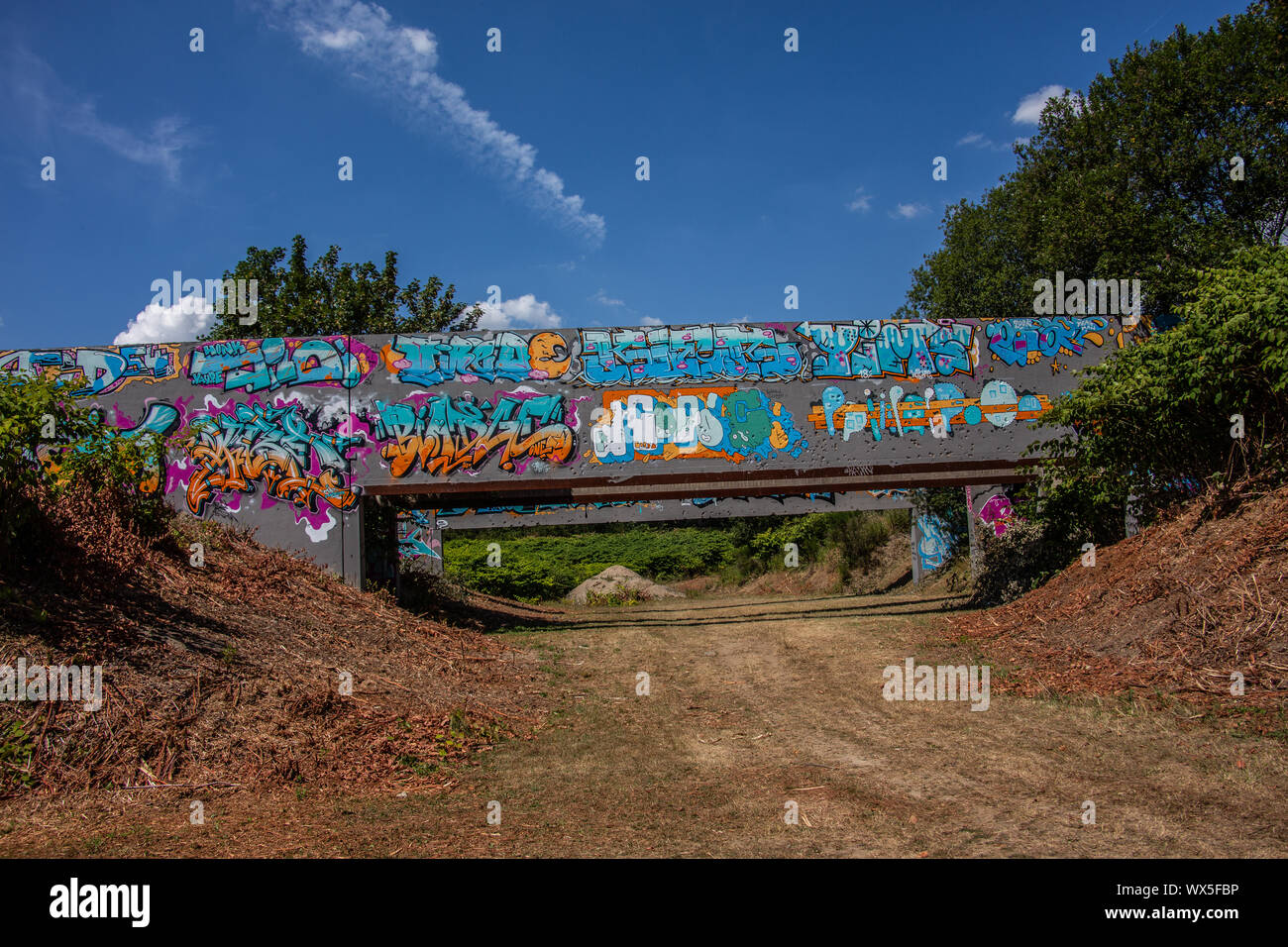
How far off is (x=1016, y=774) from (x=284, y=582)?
9.84 m

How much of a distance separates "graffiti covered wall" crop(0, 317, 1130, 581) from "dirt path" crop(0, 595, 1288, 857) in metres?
6.31

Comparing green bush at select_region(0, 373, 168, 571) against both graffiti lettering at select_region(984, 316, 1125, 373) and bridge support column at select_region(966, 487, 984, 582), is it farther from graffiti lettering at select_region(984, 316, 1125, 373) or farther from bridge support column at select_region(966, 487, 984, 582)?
bridge support column at select_region(966, 487, 984, 582)

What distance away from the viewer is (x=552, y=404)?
50.0ft

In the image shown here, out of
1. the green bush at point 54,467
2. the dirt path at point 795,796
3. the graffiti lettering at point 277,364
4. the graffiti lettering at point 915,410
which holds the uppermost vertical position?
the graffiti lettering at point 277,364

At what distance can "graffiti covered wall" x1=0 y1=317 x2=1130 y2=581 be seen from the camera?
48.6ft

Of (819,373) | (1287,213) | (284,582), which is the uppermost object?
(1287,213)

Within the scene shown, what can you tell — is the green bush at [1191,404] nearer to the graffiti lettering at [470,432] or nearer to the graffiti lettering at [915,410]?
the graffiti lettering at [915,410]

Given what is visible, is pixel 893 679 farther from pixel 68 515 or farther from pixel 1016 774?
pixel 68 515

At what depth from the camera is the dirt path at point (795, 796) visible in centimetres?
507

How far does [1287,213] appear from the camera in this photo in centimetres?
2197

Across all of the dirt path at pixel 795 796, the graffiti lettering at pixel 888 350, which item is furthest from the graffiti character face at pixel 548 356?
the dirt path at pixel 795 796

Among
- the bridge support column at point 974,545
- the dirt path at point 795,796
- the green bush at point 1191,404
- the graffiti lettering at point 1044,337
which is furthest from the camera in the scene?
the bridge support column at point 974,545

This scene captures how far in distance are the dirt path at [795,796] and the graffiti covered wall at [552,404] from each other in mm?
6310

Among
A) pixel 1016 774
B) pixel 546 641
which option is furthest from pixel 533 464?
pixel 1016 774
